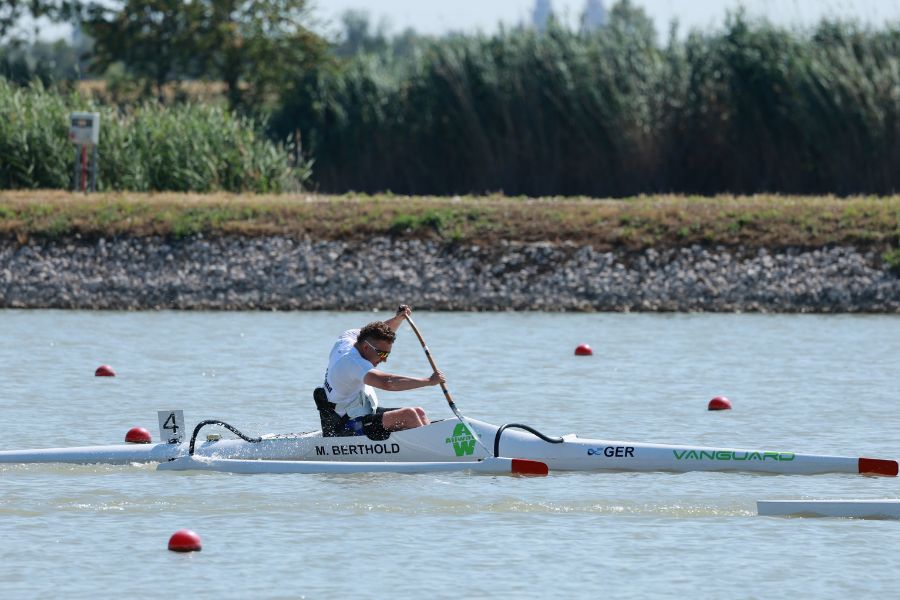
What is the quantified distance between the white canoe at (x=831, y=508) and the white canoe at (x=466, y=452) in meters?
1.78

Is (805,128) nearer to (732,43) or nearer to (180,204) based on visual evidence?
(732,43)

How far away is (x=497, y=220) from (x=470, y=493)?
18.9 metres

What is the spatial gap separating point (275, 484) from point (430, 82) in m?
28.8

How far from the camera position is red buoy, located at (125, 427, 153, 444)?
692 inches

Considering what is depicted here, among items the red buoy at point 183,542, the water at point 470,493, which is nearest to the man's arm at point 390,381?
the water at point 470,493

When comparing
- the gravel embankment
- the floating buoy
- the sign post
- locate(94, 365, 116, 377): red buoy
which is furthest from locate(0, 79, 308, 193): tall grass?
locate(94, 365, 116, 377): red buoy

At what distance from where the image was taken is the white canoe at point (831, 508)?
13.7 m

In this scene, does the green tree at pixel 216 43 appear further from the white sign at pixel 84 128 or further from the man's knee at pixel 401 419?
the man's knee at pixel 401 419

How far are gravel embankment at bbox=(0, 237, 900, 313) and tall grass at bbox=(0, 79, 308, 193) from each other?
4949 millimetres

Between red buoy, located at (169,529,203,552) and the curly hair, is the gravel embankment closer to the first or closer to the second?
the curly hair

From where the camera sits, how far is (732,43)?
40.9 m

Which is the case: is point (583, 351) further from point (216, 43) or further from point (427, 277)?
point (216, 43)

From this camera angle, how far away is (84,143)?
36.0 meters

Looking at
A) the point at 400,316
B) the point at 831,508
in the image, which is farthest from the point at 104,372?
the point at 831,508
